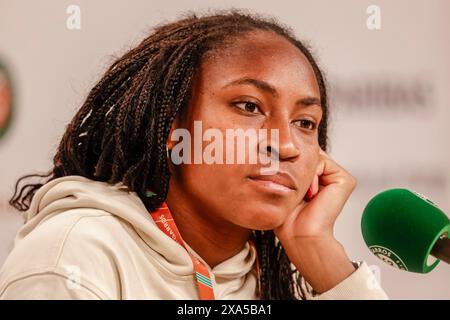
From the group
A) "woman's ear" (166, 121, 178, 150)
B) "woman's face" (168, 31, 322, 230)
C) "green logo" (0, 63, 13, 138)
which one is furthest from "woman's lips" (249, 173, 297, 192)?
"green logo" (0, 63, 13, 138)

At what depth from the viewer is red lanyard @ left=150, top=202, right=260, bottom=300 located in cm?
142

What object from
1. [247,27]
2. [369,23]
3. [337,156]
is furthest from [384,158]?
[247,27]

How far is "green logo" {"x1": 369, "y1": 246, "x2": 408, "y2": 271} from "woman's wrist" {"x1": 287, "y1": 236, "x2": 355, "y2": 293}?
3.6 inches

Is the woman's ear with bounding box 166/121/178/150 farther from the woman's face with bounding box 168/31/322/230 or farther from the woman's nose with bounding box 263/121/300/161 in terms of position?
the woman's nose with bounding box 263/121/300/161

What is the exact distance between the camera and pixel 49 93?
1917 millimetres

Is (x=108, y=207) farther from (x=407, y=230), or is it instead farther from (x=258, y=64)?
(x=407, y=230)

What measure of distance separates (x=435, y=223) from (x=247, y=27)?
68cm

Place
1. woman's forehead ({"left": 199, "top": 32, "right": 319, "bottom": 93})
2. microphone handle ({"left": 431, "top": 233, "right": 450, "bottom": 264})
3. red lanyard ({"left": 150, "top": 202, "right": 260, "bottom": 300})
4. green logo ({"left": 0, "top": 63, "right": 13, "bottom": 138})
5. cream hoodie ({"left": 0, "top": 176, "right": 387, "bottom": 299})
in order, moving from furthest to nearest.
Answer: green logo ({"left": 0, "top": 63, "right": 13, "bottom": 138}) < woman's forehead ({"left": 199, "top": 32, "right": 319, "bottom": 93}) < red lanyard ({"left": 150, "top": 202, "right": 260, "bottom": 300}) < microphone handle ({"left": 431, "top": 233, "right": 450, "bottom": 264}) < cream hoodie ({"left": 0, "top": 176, "right": 387, "bottom": 299})

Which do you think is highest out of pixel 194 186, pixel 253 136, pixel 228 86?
pixel 228 86

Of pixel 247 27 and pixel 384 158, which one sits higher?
pixel 247 27

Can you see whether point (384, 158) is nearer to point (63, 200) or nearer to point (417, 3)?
point (417, 3)

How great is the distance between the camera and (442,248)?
4.36 ft

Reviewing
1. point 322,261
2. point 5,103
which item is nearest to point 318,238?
point 322,261

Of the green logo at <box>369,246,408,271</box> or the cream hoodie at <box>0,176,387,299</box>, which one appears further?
the green logo at <box>369,246,408,271</box>
